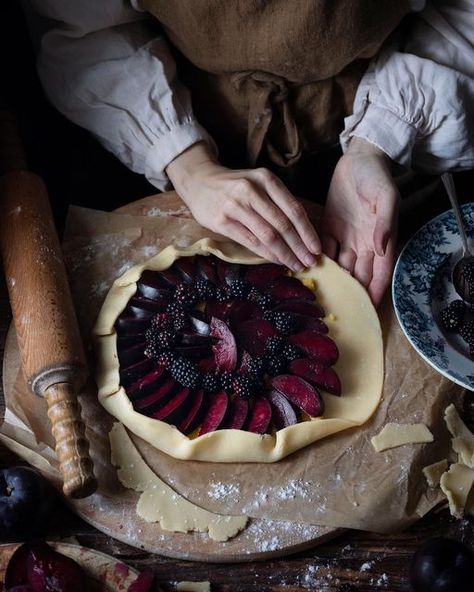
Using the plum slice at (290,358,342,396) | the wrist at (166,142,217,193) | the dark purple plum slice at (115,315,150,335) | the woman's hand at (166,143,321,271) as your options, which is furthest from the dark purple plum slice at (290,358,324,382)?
the wrist at (166,142,217,193)

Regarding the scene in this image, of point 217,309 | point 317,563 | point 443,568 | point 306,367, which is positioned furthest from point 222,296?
point 443,568

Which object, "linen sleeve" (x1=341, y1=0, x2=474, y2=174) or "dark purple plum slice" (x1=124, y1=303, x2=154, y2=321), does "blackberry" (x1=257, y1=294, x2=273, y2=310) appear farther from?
"linen sleeve" (x1=341, y1=0, x2=474, y2=174)

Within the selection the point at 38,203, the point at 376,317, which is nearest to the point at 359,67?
the point at 376,317

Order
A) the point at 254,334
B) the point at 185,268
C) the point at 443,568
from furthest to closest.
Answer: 1. the point at 185,268
2. the point at 254,334
3. the point at 443,568

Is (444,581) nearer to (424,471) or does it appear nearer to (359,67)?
(424,471)

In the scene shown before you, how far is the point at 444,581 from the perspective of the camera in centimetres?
124

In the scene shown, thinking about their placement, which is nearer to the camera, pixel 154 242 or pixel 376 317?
pixel 376 317

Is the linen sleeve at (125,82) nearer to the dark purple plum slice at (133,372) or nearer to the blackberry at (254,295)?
the blackberry at (254,295)

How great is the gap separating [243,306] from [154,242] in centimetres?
28

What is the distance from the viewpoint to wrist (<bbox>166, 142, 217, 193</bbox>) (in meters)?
1.68

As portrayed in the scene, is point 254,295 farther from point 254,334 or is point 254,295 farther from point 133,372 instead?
point 133,372

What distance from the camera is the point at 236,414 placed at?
4.79 feet

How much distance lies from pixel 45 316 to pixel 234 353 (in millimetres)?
371

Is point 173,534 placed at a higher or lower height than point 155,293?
lower
